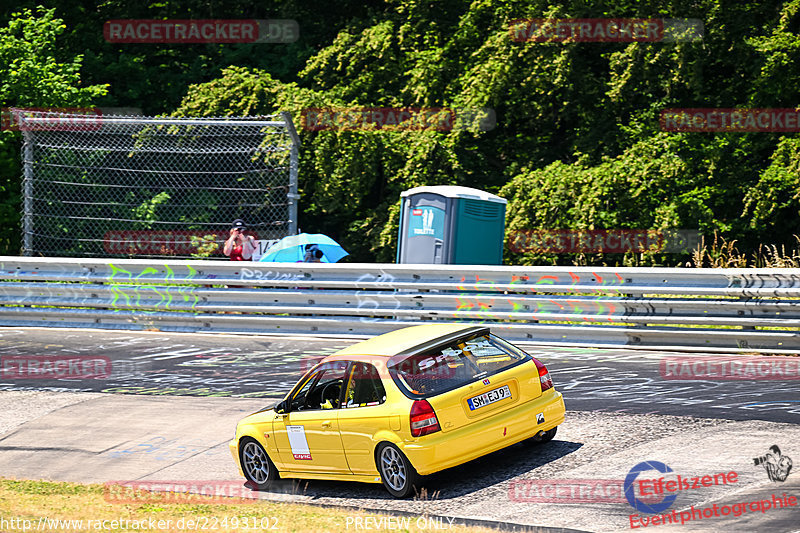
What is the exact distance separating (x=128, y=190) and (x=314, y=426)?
12.5 m

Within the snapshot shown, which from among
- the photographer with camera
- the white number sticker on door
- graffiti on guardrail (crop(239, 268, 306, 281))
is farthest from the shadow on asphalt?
the photographer with camera

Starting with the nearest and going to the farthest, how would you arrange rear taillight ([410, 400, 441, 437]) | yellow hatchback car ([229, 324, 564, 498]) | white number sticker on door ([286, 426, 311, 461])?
rear taillight ([410, 400, 441, 437]) < yellow hatchback car ([229, 324, 564, 498]) < white number sticker on door ([286, 426, 311, 461])

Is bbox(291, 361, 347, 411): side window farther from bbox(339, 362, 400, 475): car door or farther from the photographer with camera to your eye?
the photographer with camera

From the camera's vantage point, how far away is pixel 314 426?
855 centimetres

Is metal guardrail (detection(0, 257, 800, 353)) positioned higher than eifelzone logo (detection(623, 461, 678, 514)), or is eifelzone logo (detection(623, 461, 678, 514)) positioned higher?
metal guardrail (detection(0, 257, 800, 353))

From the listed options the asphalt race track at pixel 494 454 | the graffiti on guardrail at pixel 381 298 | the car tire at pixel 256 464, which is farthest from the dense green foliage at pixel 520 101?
the car tire at pixel 256 464

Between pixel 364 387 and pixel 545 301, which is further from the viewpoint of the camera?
pixel 545 301

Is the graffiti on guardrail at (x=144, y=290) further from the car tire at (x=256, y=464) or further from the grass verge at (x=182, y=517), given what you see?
the grass verge at (x=182, y=517)

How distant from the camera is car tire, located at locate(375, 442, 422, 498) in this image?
787 centimetres

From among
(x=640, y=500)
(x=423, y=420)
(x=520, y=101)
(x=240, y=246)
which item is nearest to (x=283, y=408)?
(x=423, y=420)

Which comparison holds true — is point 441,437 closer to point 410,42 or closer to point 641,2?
point 641,2

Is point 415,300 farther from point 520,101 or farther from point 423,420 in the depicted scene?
point 520,101

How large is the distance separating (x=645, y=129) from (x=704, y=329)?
988cm

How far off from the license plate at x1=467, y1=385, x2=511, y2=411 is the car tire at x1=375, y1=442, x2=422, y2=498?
68 centimetres
